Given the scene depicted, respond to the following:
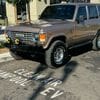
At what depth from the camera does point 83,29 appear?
8.99 m

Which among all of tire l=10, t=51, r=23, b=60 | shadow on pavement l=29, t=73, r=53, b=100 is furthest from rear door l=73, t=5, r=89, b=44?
shadow on pavement l=29, t=73, r=53, b=100

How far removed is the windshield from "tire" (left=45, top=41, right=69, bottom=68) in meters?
1.21

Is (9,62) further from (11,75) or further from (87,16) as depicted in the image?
(87,16)

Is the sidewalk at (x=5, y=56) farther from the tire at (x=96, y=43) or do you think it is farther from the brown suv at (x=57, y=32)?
the tire at (x=96, y=43)

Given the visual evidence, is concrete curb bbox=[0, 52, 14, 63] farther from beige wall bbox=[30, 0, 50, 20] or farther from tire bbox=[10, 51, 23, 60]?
beige wall bbox=[30, 0, 50, 20]

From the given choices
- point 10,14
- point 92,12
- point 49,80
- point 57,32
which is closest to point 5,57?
point 57,32

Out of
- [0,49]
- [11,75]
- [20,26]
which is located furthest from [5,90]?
[0,49]

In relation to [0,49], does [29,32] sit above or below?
above

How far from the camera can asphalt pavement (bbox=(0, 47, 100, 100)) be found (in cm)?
573

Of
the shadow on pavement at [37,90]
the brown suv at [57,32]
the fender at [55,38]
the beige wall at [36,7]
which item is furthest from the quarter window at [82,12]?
the beige wall at [36,7]

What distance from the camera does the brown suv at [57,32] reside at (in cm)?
754

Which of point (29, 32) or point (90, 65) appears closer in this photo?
point (29, 32)

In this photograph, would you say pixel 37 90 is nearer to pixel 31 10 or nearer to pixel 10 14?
pixel 31 10

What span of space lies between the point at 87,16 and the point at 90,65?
200 centimetres
